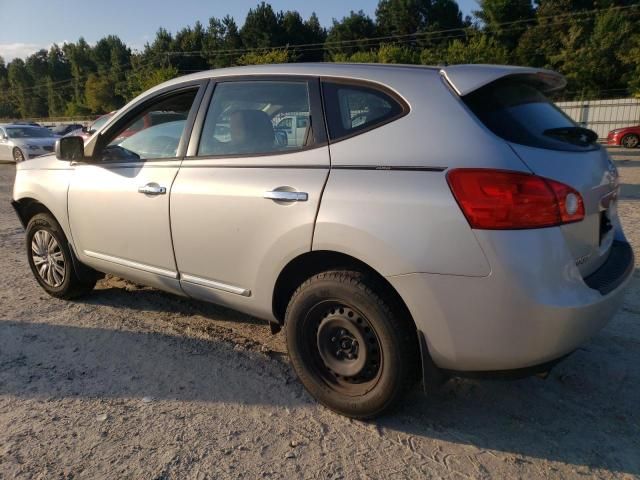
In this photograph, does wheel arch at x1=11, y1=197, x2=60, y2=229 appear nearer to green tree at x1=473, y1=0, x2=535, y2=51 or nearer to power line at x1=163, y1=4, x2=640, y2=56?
power line at x1=163, y1=4, x2=640, y2=56

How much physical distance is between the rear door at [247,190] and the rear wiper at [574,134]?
1137 millimetres

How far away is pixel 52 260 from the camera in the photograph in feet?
14.2

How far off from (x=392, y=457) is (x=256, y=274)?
1.20 metres

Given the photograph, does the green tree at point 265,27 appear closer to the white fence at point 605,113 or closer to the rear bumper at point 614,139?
the white fence at point 605,113

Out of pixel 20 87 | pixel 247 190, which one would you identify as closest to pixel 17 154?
pixel 247 190

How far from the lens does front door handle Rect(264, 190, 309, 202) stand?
2.59 metres

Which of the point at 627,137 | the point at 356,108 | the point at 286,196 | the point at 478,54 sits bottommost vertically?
the point at 627,137

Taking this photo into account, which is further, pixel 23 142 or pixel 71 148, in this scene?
pixel 23 142

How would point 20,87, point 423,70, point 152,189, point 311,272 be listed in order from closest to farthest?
point 423,70 → point 311,272 → point 152,189 → point 20,87

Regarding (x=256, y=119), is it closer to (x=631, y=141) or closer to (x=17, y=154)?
(x=17, y=154)

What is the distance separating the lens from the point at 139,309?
421 centimetres

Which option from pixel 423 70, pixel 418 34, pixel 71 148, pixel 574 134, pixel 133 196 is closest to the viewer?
pixel 423 70

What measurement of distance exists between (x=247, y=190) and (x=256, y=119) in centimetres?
50

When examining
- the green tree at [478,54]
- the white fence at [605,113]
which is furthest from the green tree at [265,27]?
the white fence at [605,113]
